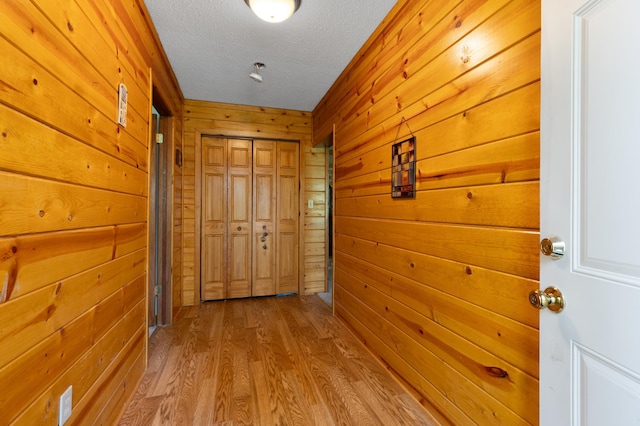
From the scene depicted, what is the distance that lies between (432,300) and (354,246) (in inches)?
42.5

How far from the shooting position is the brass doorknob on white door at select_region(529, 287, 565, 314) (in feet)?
2.59

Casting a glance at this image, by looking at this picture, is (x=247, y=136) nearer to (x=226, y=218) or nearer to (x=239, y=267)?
(x=226, y=218)

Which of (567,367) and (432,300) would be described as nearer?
(567,367)

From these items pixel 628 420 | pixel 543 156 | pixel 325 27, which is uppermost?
pixel 325 27

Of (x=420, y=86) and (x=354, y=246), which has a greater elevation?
(x=420, y=86)

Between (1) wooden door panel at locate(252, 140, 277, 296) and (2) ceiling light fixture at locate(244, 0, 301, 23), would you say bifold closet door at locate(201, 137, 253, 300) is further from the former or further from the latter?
(2) ceiling light fixture at locate(244, 0, 301, 23)

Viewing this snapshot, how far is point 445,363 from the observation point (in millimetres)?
1409

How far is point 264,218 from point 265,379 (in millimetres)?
2155

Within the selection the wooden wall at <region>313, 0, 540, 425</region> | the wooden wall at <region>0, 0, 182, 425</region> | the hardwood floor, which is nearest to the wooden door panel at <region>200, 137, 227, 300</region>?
the hardwood floor

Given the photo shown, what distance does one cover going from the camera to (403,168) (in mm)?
1760

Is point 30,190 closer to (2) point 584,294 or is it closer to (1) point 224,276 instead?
(2) point 584,294

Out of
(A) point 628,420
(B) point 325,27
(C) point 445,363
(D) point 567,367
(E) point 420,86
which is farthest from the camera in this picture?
(B) point 325,27

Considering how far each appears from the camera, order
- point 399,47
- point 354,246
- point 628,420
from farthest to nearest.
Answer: point 354,246 < point 399,47 < point 628,420

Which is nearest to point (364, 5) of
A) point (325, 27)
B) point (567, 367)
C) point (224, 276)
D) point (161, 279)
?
point (325, 27)
